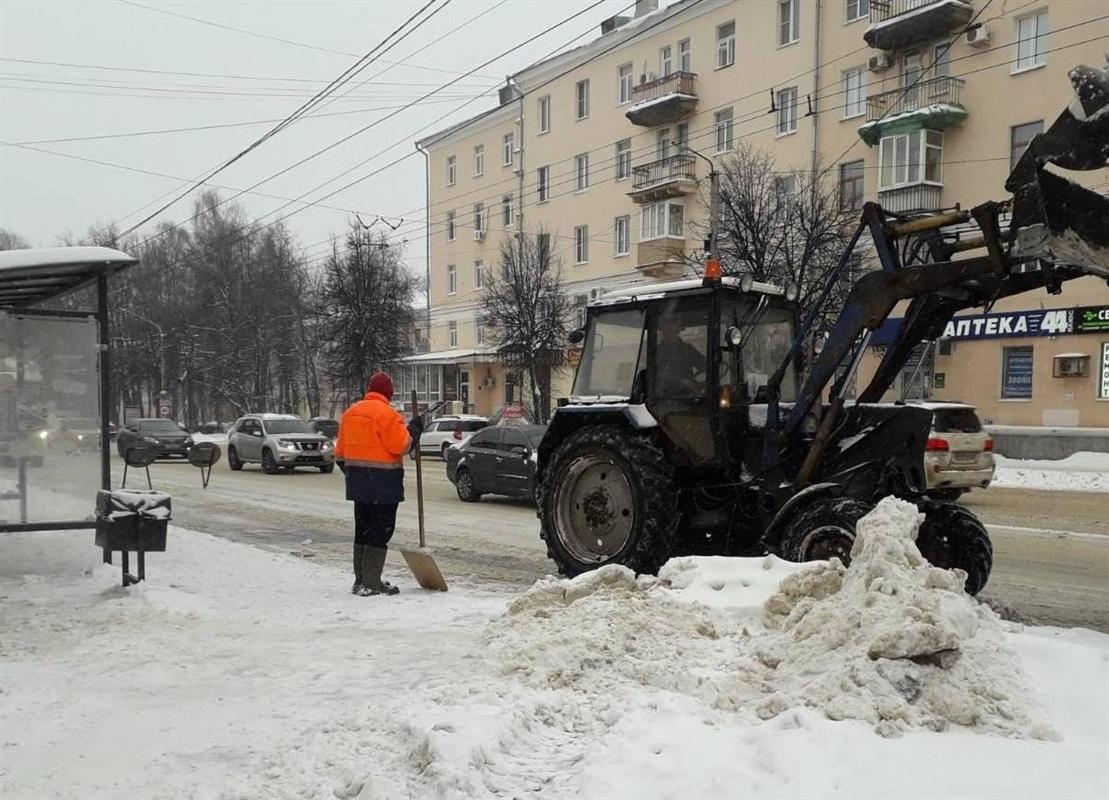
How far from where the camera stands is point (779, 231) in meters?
23.2

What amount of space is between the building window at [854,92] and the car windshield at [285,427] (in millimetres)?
18954

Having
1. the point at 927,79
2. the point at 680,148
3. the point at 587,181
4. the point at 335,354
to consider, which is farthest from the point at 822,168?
the point at 335,354

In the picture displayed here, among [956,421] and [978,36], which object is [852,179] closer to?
[978,36]

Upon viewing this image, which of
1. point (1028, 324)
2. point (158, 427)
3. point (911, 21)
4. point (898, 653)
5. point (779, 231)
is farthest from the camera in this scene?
point (158, 427)

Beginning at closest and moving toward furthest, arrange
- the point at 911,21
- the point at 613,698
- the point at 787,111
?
the point at 613,698, the point at 911,21, the point at 787,111

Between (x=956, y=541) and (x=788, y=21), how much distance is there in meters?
28.3

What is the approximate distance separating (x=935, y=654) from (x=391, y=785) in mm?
2334

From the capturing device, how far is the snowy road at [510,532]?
7.83 m

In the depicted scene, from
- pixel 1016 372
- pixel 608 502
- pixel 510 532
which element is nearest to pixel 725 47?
pixel 1016 372

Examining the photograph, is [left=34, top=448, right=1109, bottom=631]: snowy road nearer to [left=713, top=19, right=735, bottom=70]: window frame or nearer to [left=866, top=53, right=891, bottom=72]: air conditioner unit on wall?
[left=866, top=53, right=891, bottom=72]: air conditioner unit on wall

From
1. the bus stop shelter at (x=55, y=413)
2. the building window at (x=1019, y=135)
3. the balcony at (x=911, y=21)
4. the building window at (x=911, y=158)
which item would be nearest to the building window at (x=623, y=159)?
the balcony at (x=911, y=21)

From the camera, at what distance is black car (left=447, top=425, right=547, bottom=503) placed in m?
15.8

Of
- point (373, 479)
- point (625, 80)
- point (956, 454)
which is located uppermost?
point (625, 80)

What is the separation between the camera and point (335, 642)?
5.71 meters
